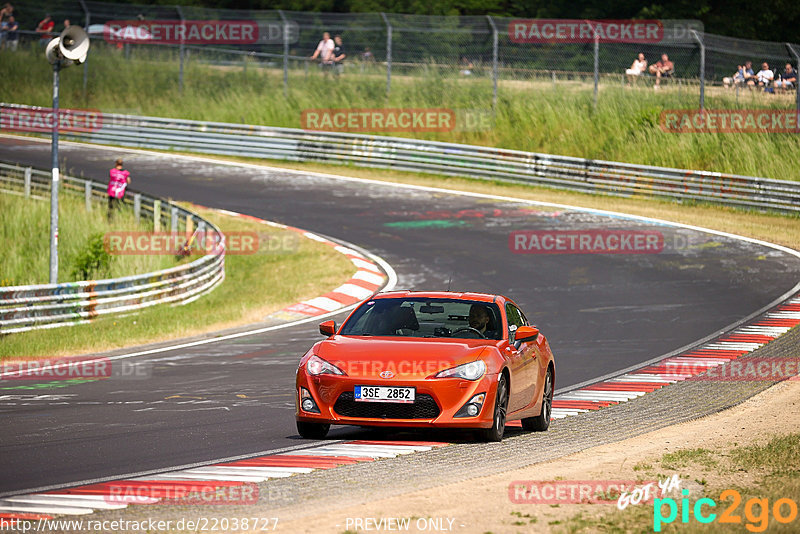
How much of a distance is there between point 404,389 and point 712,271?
15815 mm

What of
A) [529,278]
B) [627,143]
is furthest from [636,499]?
[627,143]

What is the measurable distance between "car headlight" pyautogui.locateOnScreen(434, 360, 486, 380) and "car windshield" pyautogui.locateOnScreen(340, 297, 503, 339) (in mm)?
795

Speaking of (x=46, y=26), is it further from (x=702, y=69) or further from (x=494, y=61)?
(x=702, y=69)

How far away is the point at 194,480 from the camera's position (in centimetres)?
827

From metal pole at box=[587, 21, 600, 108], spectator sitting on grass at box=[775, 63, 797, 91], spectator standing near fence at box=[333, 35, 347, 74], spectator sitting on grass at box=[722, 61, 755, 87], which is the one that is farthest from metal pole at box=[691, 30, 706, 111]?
spectator standing near fence at box=[333, 35, 347, 74]

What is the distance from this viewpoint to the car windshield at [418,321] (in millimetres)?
10844

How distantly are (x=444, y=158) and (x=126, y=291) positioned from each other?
673 inches

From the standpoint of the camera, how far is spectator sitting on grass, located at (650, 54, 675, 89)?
1375 inches

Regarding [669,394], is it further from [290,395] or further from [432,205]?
[432,205]

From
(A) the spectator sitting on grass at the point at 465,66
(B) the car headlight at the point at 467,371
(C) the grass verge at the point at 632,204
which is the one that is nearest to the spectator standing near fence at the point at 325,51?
(C) the grass verge at the point at 632,204

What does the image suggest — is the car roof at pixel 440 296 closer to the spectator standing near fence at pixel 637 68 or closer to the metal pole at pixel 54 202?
the metal pole at pixel 54 202

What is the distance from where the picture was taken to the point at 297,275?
2495 centimetres

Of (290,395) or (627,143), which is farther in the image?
(627,143)

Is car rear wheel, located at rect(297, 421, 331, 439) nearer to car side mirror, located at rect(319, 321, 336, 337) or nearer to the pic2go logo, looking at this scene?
car side mirror, located at rect(319, 321, 336, 337)
